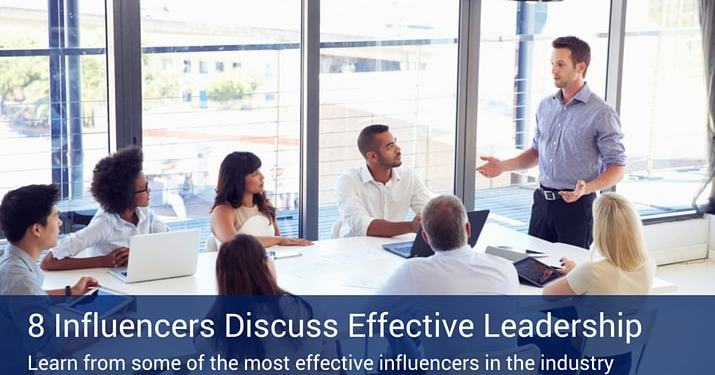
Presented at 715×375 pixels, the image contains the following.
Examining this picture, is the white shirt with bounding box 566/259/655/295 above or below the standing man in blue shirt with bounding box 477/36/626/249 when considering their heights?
below

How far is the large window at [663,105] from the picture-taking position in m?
6.67

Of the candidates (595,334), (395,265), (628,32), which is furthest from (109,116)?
(628,32)

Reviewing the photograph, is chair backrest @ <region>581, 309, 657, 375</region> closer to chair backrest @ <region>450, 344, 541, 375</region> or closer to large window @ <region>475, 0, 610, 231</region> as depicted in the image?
chair backrest @ <region>450, 344, 541, 375</region>

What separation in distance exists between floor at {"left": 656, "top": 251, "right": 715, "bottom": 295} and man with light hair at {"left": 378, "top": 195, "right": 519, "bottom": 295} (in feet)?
11.4

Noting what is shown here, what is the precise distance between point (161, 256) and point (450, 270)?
118 centimetres

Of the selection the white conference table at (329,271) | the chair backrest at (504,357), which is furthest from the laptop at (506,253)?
the chair backrest at (504,357)

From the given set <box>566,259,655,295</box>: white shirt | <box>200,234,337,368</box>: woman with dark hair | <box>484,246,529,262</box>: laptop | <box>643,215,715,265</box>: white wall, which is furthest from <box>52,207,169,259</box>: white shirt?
<box>643,215,715,265</box>: white wall

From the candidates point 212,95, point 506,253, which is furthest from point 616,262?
point 212,95

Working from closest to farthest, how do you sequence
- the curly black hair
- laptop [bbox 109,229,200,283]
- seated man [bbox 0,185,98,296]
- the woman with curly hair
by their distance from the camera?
seated man [bbox 0,185,98,296] < laptop [bbox 109,229,200,283] < the woman with curly hair < the curly black hair

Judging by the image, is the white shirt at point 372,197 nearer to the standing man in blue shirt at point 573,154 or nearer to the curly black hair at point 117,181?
the standing man in blue shirt at point 573,154

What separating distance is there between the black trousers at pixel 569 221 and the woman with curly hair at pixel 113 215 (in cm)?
213

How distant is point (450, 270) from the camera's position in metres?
3.04

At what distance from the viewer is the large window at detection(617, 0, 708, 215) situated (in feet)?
21.9

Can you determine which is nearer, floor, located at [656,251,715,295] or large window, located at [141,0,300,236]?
large window, located at [141,0,300,236]
